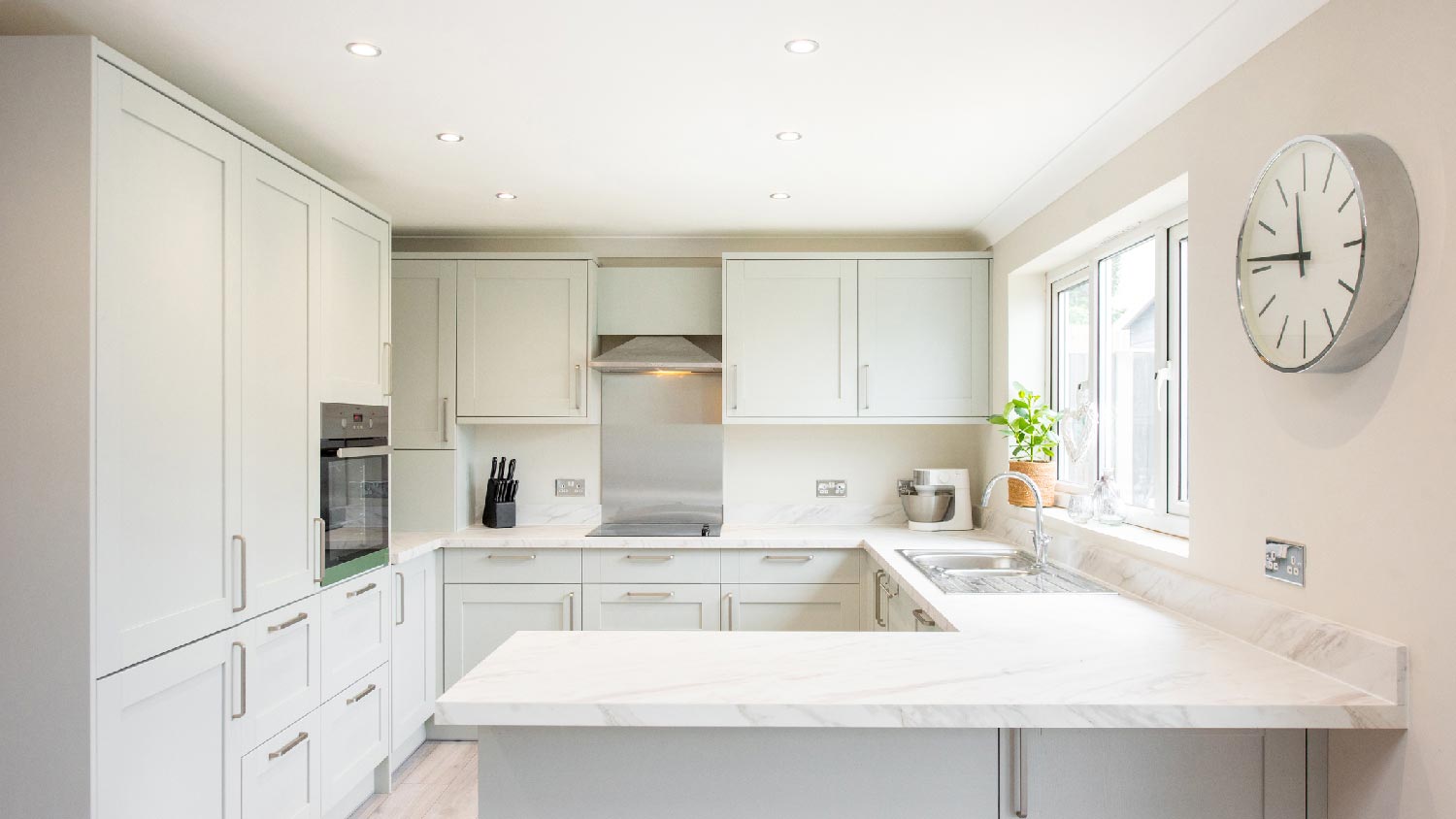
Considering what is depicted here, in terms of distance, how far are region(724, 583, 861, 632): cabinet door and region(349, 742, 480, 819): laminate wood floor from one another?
1265mm

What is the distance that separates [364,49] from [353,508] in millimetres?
1600

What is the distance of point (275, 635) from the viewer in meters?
2.48

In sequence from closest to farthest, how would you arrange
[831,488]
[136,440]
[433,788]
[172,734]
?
[136,440] < [172,734] < [433,788] < [831,488]

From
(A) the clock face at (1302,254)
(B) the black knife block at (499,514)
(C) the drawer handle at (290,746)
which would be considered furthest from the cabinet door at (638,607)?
(A) the clock face at (1302,254)

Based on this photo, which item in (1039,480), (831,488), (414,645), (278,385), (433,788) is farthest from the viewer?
(831,488)

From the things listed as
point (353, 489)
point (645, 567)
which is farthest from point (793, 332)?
point (353, 489)

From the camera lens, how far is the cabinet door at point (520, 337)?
13.3 ft

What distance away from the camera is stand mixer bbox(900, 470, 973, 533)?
404cm

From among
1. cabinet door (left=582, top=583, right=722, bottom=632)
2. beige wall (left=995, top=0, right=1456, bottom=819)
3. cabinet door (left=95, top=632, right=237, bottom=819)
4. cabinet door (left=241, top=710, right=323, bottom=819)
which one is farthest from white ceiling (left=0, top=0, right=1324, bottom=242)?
cabinet door (left=241, top=710, right=323, bottom=819)

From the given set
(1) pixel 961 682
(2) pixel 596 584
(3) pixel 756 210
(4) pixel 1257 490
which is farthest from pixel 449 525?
(4) pixel 1257 490

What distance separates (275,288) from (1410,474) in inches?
110

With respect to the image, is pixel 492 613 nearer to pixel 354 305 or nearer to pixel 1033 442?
pixel 354 305

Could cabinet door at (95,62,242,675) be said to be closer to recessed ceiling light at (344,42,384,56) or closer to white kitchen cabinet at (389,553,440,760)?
recessed ceiling light at (344,42,384,56)

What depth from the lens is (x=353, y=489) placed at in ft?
9.86
